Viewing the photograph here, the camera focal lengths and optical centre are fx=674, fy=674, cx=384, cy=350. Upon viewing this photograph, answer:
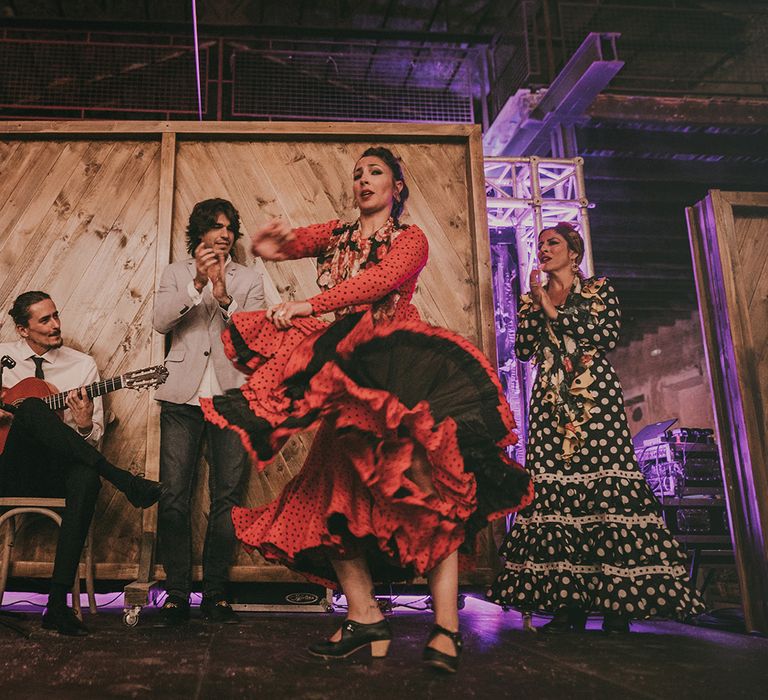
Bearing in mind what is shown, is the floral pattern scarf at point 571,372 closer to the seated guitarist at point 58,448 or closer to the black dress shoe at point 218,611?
the black dress shoe at point 218,611

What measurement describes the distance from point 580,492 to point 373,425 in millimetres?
1628

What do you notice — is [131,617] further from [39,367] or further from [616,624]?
[616,624]

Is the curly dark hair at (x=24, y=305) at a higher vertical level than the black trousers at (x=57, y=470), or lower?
higher

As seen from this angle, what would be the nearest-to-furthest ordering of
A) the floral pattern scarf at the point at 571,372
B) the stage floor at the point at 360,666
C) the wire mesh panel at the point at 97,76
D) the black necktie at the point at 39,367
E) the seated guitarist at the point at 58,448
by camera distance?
the stage floor at the point at 360,666
the seated guitarist at the point at 58,448
the floral pattern scarf at the point at 571,372
the black necktie at the point at 39,367
the wire mesh panel at the point at 97,76

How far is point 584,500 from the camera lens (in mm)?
3234

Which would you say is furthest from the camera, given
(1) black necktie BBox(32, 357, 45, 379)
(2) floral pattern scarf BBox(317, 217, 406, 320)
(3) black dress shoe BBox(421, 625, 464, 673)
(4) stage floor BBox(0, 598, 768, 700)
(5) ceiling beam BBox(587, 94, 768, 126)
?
(5) ceiling beam BBox(587, 94, 768, 126)

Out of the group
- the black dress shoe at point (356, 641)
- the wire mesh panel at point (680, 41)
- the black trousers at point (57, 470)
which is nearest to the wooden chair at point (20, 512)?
the black trousers at point (57, 470)

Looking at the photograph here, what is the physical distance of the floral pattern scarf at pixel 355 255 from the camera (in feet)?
7.89

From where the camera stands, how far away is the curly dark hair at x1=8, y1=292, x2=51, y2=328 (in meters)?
3.68

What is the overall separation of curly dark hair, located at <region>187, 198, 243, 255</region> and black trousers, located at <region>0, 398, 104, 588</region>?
123cm

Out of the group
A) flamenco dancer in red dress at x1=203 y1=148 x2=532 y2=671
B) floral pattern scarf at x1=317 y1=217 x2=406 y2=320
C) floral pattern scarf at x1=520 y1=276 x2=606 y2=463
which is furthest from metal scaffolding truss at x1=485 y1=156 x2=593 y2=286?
flamenco dancer in red dress at x1=203 y1=148 x2=532 y2=671

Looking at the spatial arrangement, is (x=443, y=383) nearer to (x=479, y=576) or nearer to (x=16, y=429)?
(x=479, y=576)

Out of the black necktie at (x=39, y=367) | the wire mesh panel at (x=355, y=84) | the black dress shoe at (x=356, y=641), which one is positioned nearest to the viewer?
the black dress shoe at (x=356, y=641)

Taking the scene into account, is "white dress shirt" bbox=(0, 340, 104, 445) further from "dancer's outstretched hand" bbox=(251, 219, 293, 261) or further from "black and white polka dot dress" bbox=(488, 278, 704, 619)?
"black and white polka dot dress" bbox=(488, 278, 704, 619)
